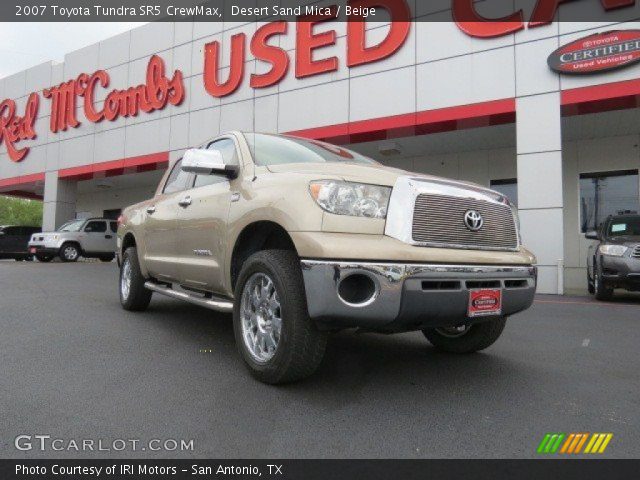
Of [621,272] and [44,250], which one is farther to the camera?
[44,250]

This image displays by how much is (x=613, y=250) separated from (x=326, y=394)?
22.8 feet

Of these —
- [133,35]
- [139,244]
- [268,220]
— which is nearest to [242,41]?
[133,35]

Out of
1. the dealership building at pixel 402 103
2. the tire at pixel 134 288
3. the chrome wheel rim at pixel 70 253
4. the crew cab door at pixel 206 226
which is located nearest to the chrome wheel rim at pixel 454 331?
the crew cab door at pixel 206 226

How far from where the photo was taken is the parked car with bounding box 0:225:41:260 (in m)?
19.1

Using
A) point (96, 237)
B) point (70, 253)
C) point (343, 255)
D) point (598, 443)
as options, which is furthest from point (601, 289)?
point (70, 253)

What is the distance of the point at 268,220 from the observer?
9.63 ft

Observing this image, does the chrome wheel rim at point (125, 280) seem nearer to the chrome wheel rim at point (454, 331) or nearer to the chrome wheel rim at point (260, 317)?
the chrome wheel rim at point (260, 317)

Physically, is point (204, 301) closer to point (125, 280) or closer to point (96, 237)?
point (125, 280)

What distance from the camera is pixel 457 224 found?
2836 mm

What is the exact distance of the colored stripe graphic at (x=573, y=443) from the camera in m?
2.15

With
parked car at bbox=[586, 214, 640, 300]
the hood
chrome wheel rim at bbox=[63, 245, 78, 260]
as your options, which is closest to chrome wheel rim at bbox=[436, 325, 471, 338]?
the hood

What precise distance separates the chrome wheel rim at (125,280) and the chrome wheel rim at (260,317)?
2998mm

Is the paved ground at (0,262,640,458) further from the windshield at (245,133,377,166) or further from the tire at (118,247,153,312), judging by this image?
the windshield at (245,133,377,166)
